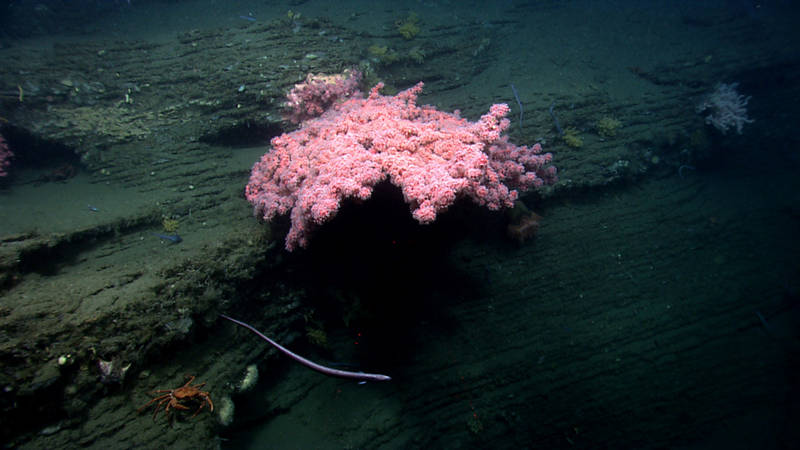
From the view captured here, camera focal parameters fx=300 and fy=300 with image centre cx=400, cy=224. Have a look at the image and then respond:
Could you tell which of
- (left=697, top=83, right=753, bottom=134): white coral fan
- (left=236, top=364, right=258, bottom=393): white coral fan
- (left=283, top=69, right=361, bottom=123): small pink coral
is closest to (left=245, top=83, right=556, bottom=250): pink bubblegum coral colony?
(left=283, top=69, right=361, bottom=123): small pink coral

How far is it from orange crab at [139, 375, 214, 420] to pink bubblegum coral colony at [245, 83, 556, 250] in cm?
172

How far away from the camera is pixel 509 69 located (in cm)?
744

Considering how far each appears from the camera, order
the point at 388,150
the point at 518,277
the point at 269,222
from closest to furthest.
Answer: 1. the point at 388,150
2. the point at 269,222
3. the point at 518,277

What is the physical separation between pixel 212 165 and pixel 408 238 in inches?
167

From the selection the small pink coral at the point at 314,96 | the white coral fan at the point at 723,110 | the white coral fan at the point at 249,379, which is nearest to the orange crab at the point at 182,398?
the white coral fan at the point at 249,379

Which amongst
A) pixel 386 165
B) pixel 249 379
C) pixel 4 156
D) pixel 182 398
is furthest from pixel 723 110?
pixel 4 156

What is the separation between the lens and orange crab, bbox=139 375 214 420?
291 cm

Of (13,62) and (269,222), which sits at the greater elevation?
(13,62)

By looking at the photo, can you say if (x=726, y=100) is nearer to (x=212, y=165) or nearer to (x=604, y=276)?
(x=604, y=276)

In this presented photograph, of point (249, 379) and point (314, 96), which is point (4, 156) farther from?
point (249, 379)

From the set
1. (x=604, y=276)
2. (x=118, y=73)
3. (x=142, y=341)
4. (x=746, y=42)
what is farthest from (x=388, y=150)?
(x=746, y=42)

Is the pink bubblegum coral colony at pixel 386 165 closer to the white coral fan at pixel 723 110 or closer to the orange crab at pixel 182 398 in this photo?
the orange crab at pixel 182 398

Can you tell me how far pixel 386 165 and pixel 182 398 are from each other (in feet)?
10.3

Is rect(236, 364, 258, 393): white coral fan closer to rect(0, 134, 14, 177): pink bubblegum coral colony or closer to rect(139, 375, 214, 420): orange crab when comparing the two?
rect(139, 375, 214, 420): orange crab
